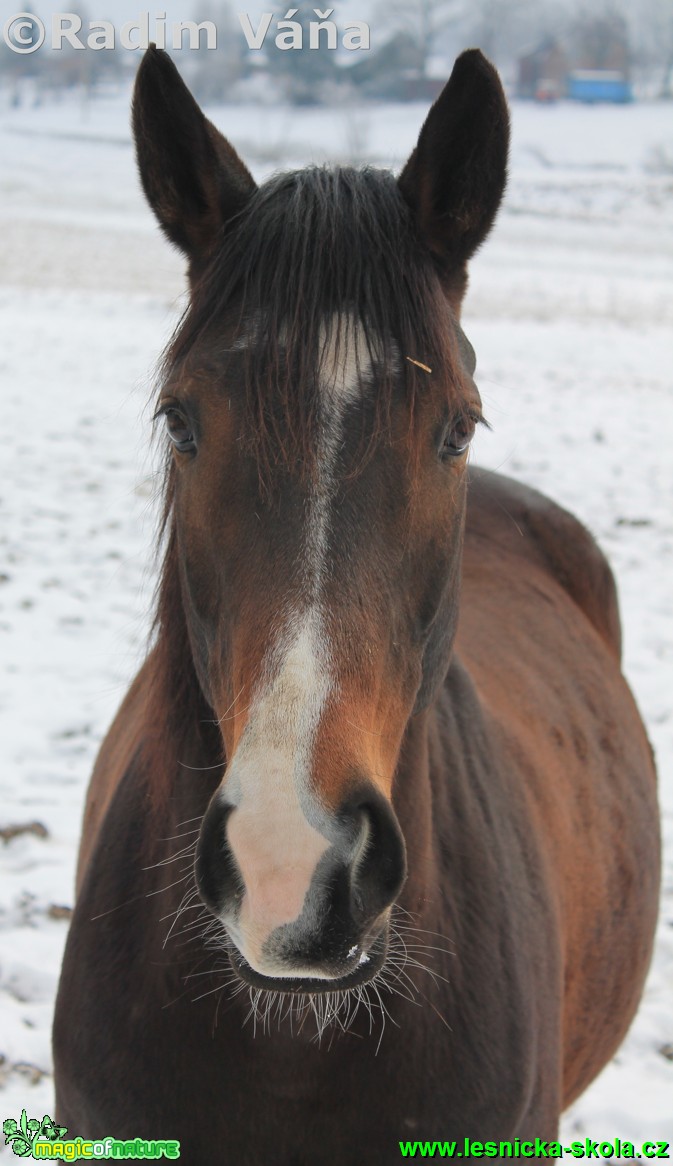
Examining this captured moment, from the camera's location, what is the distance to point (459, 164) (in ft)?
6.63

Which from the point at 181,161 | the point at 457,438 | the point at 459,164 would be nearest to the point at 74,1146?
the point at 457,438

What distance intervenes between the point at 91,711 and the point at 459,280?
12.0 ft

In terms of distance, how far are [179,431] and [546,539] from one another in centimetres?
253

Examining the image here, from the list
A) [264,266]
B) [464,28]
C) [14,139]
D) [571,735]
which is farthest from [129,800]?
[464,28]

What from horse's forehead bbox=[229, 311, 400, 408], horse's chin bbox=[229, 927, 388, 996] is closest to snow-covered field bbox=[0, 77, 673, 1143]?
horse's forehead bbox=[229, 311, 400, 408]

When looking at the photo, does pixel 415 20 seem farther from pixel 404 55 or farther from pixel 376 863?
pixel 376 863

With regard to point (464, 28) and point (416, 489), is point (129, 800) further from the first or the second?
point (464, 28)

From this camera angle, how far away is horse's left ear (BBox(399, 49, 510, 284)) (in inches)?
76.6

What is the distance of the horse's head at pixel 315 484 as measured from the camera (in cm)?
138

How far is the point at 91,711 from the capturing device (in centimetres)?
517

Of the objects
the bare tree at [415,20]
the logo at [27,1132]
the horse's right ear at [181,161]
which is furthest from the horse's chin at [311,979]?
the bare tree at [415,20]

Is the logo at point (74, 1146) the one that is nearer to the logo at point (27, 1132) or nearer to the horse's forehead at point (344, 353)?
the logo at point (27, 1132)

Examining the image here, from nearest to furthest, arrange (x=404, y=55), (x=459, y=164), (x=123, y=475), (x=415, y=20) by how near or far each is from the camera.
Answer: (x=459, y=164), (x=123, y=475), (x=404, y=55), (x=415, y=20)

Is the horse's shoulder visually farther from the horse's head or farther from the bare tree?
the bare tree
